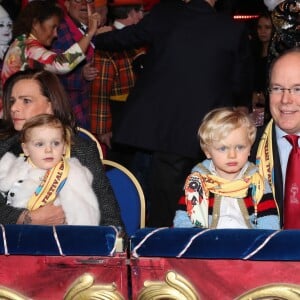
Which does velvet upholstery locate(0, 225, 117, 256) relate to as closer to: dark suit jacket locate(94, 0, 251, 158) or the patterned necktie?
the patterned necktie

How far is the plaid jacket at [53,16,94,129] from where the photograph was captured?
6887 mm

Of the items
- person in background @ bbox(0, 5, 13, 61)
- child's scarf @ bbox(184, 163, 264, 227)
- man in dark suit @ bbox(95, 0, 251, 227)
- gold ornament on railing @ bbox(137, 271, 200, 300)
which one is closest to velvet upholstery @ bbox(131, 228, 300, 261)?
gold ornament on railing @ bbox(137, 271, 200, 300)

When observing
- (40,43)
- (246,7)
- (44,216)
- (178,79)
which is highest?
(246,7)

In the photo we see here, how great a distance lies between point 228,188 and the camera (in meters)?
3.85

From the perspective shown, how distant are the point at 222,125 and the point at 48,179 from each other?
0.85m

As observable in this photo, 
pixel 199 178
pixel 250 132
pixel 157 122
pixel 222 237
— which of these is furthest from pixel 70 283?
pixel 157 122

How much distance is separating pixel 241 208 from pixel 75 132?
3.43 feet

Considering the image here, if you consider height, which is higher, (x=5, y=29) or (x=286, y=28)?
(x=5, y=29)

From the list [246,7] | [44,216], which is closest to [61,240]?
[44,216]

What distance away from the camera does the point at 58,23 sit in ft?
22.0

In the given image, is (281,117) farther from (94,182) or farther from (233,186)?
(94,182)

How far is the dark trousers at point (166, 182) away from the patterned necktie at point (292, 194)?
2031mm

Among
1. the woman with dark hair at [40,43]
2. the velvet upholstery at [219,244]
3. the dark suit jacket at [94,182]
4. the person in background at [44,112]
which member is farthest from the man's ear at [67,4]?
the velvet upholstery at [219,244]

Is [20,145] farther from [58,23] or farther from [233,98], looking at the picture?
[58,23]
